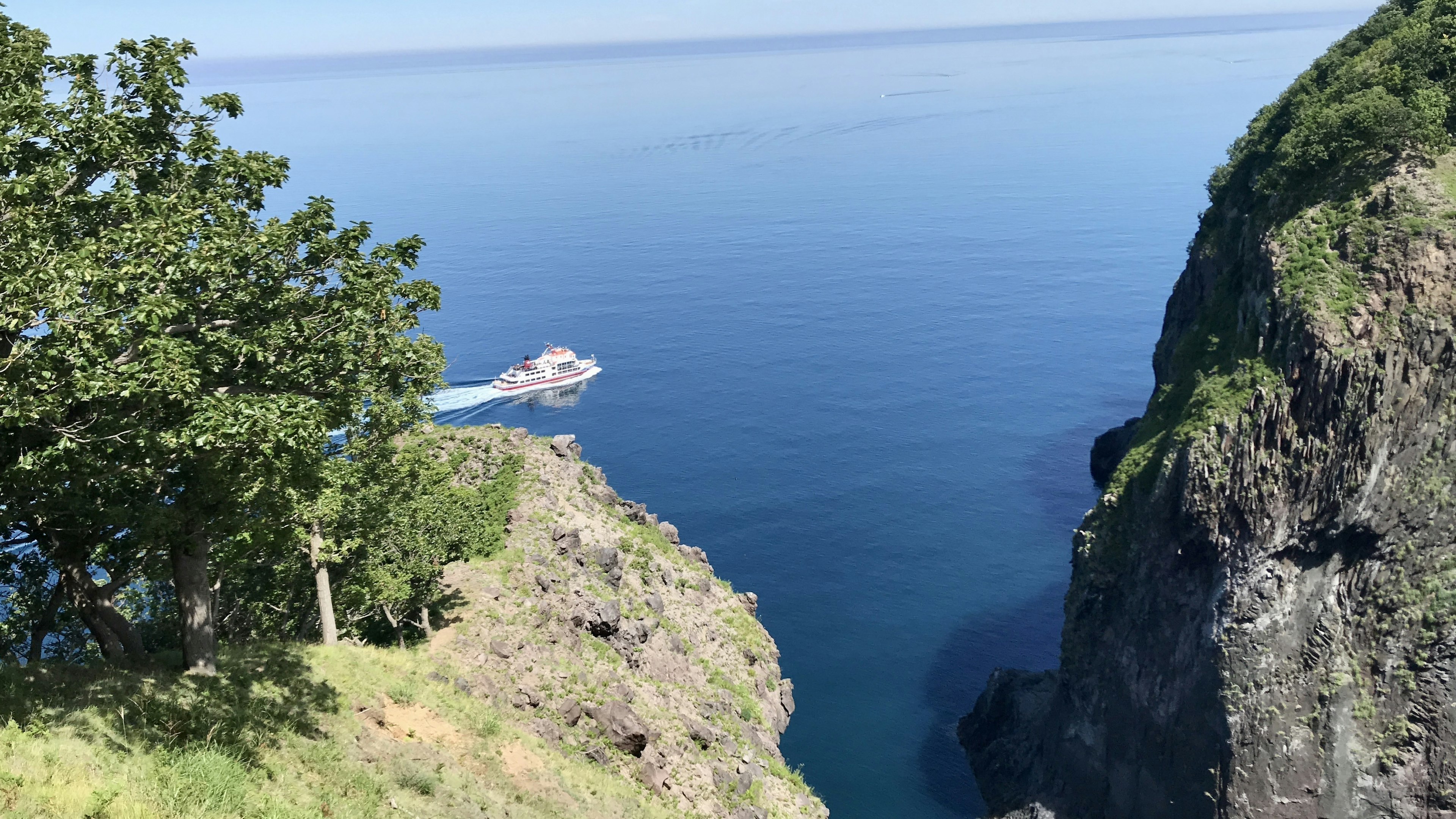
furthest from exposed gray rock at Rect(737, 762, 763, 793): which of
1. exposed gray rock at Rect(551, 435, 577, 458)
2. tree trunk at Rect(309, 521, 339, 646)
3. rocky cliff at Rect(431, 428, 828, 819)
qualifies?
exposed gray rock at Rect(551, 435, 577, 458)

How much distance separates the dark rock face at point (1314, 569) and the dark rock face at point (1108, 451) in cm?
4753

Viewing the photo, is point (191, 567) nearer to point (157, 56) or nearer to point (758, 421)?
point (157, 56)

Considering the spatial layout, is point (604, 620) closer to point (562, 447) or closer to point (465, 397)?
point (562, 447)

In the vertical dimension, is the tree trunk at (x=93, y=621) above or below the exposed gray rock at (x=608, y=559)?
above

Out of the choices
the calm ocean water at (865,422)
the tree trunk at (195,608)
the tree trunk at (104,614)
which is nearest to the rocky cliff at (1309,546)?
the calm ocean water at (865,422)

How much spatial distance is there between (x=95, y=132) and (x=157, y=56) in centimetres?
274

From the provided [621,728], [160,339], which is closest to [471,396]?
[621,728]

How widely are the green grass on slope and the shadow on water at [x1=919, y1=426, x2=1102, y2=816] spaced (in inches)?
1494

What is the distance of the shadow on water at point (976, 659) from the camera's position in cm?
7056

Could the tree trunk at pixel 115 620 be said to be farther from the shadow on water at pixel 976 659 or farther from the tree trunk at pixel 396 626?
the shadow on water at pixel 976 659

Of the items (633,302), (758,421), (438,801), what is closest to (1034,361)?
(758,421)

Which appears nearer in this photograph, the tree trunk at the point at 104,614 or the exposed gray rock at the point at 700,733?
the tree trunk at the point at 104,614

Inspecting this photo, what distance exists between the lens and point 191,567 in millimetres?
28141

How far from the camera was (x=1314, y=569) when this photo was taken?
56.2m
